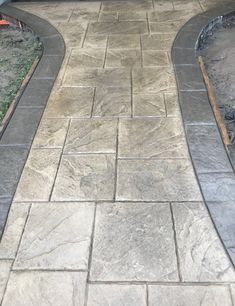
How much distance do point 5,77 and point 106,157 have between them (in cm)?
185

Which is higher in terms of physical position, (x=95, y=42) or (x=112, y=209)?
(x=95, y=42)

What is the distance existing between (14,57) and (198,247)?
131 inches

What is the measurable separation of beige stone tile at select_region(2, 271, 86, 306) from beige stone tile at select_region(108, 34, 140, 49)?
317 centimetres

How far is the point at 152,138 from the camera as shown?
9.96 feet

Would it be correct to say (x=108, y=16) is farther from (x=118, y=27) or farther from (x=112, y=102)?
(x=112, y=102)

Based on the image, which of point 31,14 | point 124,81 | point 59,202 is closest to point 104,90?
point 124,81

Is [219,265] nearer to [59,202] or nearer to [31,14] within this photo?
[59,202]

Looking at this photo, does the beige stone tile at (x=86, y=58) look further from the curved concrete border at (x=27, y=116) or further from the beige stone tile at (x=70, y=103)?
the beige stone tile at (x=70, y=103)

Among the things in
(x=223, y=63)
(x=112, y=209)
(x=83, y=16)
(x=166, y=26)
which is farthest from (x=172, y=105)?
(x=83, y=16)

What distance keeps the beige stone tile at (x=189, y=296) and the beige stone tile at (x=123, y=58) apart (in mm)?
2721

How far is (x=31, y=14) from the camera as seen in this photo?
5.48 m

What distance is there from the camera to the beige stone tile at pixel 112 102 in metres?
3.38

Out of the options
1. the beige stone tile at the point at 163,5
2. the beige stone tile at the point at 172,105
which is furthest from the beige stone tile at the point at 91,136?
the beige stone tile at the point at 163,5

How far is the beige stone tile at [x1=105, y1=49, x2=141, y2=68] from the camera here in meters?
4.18
